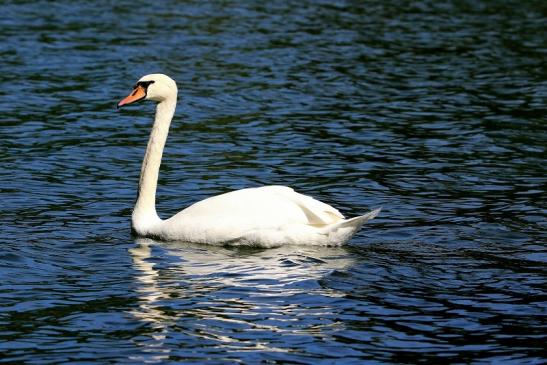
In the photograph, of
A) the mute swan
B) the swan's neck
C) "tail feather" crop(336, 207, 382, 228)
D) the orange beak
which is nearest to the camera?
"tail feather" crop(336, 207, 382, 228)

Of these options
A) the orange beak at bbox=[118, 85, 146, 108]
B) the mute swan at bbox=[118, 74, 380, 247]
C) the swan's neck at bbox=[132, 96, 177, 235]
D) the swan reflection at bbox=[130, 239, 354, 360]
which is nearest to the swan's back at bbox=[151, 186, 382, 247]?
the mute swan at bbox=[118, 74, 380, 247]

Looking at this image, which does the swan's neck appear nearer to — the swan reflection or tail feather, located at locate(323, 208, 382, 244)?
the swan reflection

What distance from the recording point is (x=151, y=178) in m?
13.0

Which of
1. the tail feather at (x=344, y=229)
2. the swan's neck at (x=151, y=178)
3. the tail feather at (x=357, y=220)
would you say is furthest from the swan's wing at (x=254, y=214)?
the swan's neck at (x=151, y=178)

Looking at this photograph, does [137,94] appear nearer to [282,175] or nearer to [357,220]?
[357,220]

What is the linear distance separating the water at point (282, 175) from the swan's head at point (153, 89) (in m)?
1.35

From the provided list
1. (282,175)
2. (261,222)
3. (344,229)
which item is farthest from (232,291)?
(282,175)

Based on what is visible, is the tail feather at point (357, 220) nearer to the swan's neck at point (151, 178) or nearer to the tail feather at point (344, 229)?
the tail feather at point (344, 229)

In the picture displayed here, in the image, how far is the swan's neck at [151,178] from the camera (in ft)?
41.2

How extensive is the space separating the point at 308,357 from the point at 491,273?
2.79m

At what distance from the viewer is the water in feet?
31.1

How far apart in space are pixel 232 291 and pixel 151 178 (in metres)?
2.89

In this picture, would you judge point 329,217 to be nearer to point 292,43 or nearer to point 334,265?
point 334,265

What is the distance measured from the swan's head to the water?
1.35 m
